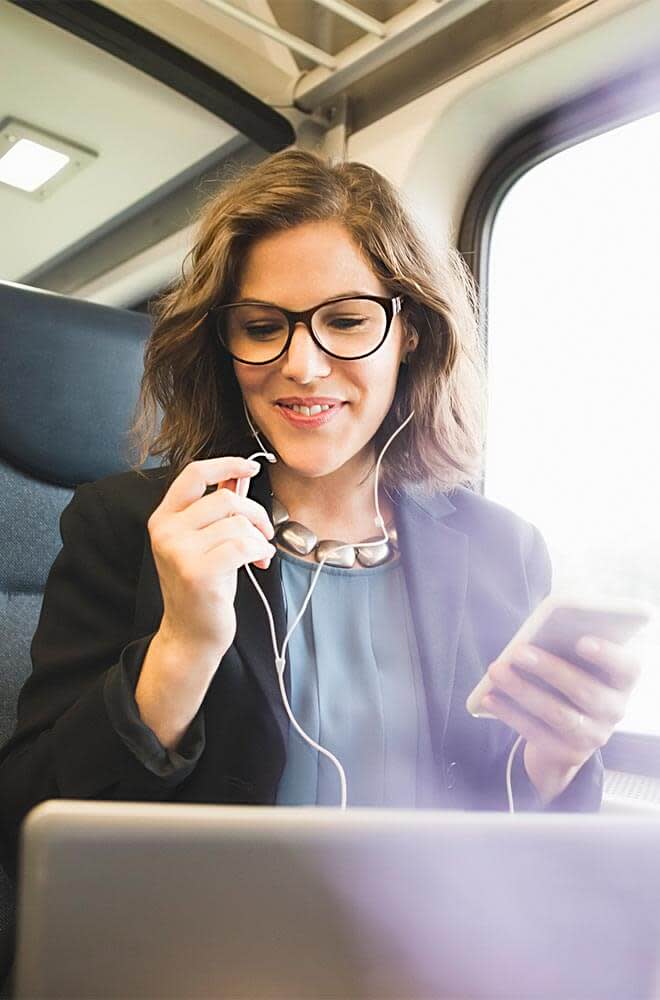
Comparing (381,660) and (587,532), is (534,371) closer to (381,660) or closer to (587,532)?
(587,532)

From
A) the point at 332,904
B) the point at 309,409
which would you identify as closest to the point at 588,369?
the point at 309,409

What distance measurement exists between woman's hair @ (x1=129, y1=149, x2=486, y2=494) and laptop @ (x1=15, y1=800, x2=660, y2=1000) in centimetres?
84

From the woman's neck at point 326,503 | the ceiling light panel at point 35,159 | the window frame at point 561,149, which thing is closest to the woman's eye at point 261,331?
the woman's neck at point 326,503

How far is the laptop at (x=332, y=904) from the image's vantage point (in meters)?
0.39

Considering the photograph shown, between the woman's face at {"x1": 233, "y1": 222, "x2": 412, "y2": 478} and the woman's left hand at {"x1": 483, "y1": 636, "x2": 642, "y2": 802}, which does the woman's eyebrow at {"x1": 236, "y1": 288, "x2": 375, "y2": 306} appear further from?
the woman's left hand at {"x1": 483, "y1": 636, "x2": 642, "y2": 802}

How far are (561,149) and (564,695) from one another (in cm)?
138

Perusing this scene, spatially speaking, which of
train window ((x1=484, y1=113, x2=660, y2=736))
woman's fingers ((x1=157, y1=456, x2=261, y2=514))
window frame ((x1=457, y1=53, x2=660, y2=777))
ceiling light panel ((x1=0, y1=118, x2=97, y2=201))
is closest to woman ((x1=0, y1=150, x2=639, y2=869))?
woman's fingers ((x1=157, y1=456, x2=261, y2=514))

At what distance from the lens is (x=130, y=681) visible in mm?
917

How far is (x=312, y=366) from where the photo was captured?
3.54ft

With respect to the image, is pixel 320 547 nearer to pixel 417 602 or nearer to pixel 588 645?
pixel 417 602

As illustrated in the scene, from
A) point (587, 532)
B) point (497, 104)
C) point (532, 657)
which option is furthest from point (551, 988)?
point (497, 104)

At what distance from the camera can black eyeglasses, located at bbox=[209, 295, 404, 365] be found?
1.10m

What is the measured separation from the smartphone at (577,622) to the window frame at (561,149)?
0.91 m

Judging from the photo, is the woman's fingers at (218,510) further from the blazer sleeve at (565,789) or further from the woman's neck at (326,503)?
the blazer sleeve at (565,789)
